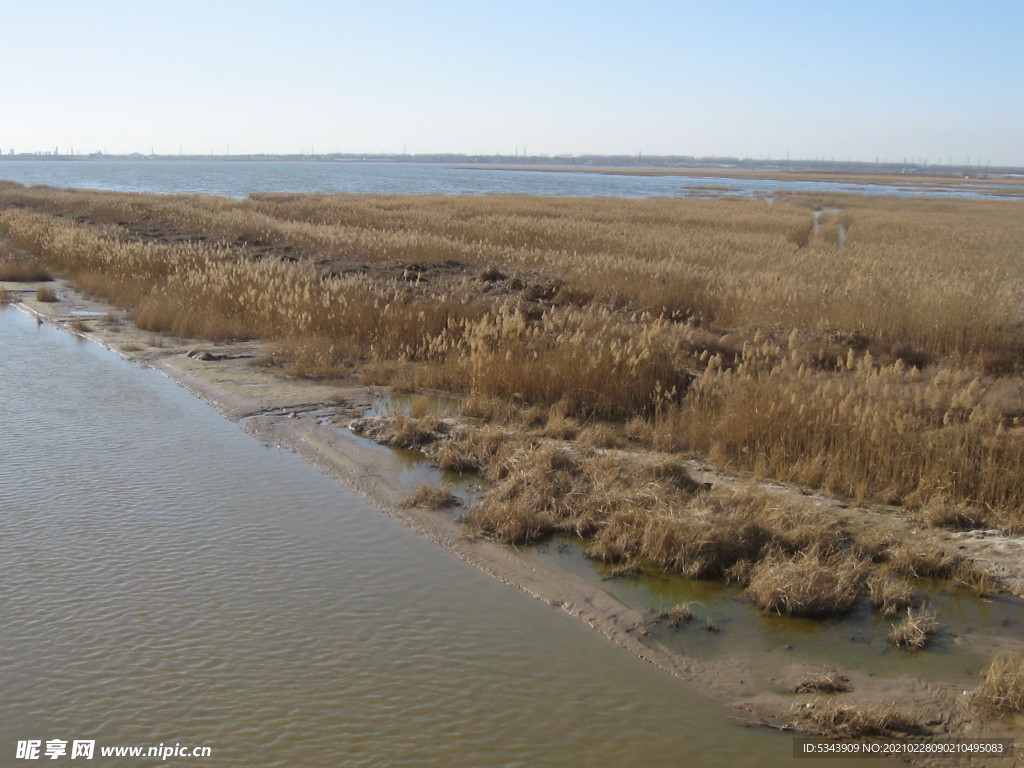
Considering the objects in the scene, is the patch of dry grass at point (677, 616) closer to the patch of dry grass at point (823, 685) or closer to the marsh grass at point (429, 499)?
the patch of dry grass at point (823, 685)

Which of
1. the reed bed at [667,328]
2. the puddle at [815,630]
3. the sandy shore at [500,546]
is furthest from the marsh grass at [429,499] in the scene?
the reed bed at [667,328]

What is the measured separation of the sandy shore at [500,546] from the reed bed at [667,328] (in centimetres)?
76

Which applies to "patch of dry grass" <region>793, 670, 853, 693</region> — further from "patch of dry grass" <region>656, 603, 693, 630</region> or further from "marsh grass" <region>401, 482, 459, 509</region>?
"marsh grass" <region>401, 482, 459, 509</region>

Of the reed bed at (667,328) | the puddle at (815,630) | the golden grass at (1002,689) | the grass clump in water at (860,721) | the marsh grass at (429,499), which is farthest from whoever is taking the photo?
the reed bed at (667,328)

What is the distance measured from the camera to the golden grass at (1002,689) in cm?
486

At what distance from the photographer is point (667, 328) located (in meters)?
13.0

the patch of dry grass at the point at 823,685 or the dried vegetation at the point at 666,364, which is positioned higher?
the dried vegetation at the point at 666,364

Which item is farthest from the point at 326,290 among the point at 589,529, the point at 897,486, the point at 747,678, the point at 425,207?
the point at 425,207

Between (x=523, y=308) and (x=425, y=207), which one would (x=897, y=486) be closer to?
(x=523, y=308)

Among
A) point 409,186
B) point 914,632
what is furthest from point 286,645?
point 409,186

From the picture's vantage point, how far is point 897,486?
790 centimetres

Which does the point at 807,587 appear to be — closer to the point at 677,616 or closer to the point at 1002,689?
the point at 677,616

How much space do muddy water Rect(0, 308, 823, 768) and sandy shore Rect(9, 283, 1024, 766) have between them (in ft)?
0.63

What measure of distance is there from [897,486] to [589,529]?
9.65 feet
